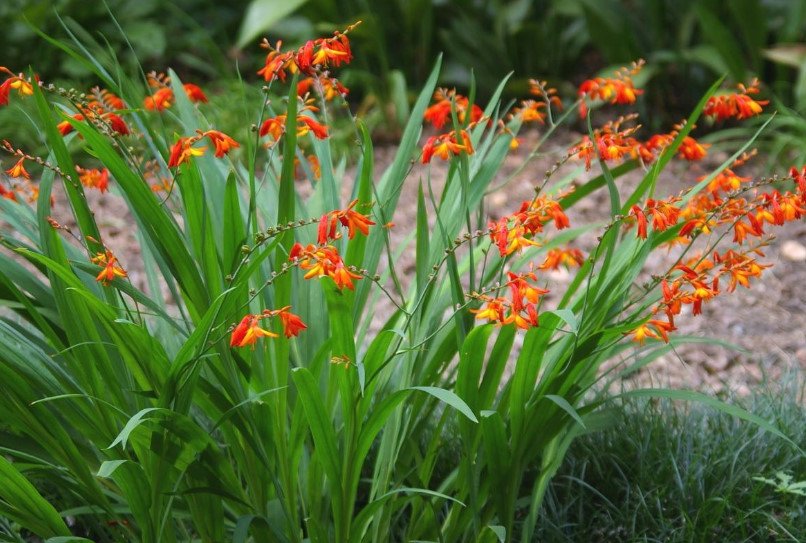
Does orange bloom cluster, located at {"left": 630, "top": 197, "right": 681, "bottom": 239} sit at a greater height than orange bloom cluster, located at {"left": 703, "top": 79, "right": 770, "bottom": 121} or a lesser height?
lesser

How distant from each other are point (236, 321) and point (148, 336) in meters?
0.15

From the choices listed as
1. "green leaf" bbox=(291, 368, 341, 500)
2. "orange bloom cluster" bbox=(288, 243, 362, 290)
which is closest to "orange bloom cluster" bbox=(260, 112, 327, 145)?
"orange bloom cluster" bbox=(288, 243, 362, 290)

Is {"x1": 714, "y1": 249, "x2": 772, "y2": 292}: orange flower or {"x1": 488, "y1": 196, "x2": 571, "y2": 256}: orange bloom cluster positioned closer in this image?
{"x1": 488, "y1": 196, "x2": 571, "y2": 256}: orange bloom cluster

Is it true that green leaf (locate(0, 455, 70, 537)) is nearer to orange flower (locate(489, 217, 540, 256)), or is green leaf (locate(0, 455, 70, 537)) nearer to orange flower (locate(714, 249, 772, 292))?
orange flower (locate(489, 217, 540, 256))

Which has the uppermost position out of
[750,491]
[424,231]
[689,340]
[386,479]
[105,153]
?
[105,153]

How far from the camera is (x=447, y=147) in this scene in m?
1.61

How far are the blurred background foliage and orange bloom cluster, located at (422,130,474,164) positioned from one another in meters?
2.62

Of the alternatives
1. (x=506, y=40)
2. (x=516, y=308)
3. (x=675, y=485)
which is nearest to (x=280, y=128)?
(x=516, y=308)

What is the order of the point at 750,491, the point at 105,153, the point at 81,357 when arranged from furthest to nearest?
the point at 750,491 → the point at 81,357 → the point at 105,153

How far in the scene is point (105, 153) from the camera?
146 centimetres

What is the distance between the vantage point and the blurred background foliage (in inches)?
171

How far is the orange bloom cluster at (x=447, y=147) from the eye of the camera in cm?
161

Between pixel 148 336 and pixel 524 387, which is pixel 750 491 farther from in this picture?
pixel 148 336

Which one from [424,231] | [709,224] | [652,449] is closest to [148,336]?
[424,231]
